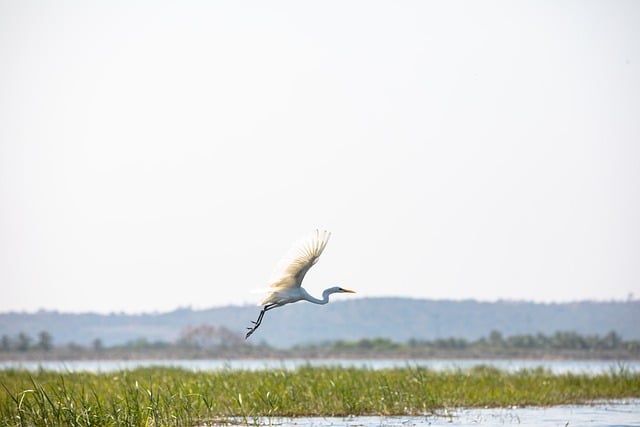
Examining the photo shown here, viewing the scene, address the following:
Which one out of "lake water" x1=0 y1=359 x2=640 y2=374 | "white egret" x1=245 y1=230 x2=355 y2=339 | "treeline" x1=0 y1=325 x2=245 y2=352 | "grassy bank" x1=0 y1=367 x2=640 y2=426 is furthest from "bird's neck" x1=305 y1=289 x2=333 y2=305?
"treeline" x1=0 y1=325 x2=245 y2=352

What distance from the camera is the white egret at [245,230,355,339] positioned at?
17672 mm

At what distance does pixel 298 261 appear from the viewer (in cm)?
1828

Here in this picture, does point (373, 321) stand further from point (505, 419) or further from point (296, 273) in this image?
point (296, 273)

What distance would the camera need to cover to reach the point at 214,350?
9962 cm

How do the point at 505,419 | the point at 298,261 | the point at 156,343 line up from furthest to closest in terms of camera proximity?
the point at 156,343
the point at 505,419
the point at 298,261

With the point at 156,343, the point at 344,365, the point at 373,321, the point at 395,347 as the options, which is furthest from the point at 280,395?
the point at 373,321

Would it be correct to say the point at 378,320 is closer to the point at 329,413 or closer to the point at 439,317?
the point at 439,317

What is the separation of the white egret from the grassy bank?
1.73 meters

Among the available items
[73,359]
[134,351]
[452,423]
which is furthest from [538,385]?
[134,351]

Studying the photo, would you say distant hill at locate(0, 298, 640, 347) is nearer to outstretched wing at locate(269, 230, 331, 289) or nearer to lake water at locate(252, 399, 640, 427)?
lake water at locate(252, 399, 640, 427)

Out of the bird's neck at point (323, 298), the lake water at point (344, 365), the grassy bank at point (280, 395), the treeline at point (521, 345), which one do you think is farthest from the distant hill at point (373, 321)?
the bird's neck at point (323, 298)

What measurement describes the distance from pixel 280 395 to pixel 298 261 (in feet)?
13.0

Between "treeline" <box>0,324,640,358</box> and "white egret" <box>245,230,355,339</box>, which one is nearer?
"white egret" <box>245,230,355,339</box>

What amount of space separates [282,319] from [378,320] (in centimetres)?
1252
